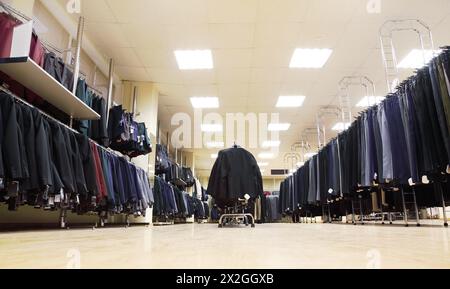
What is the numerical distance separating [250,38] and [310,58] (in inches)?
53.1

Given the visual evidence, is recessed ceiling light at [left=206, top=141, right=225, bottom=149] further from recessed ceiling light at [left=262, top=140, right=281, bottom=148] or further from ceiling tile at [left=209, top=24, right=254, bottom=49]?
ceiling tile at [left=209, top=24, right=254, bottom=49]

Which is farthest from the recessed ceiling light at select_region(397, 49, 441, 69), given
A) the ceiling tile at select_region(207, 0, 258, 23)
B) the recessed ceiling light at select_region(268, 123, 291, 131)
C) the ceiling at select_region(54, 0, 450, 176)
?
the recessed ceiling light at select_region(268, 123, 291, 131)

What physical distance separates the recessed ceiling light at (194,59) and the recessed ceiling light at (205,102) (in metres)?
1.56

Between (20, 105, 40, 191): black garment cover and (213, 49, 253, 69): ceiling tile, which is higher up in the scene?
(213, 49, 253, 69): ceiling tile

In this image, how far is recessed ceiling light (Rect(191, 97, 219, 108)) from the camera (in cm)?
760

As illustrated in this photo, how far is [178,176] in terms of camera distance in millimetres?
8820

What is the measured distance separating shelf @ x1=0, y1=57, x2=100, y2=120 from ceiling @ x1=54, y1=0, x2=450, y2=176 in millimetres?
1629

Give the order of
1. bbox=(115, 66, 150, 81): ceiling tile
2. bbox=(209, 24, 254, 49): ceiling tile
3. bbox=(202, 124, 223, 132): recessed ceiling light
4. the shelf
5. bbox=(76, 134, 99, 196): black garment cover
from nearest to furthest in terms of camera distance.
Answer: the shelf < bbox=(76, 134, 99, 196): black garment cover < bbox=(209, 24, 254, 49): ceiling tile < bbox=(115, 66, 150, 81): ceiling tile < bbox=(202, 124, 223, 132): recessed ceiling light

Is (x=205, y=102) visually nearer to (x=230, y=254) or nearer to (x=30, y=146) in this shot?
(x=30, y=146)

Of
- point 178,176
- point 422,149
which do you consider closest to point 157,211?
point 178,176
